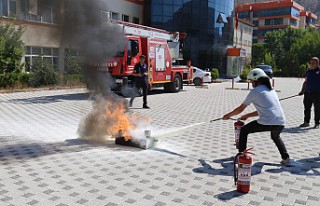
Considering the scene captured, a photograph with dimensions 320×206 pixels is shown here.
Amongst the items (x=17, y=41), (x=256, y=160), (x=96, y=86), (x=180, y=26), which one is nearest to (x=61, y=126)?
(x=96, y=86)

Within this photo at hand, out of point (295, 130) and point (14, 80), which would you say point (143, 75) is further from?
point (14, 80)

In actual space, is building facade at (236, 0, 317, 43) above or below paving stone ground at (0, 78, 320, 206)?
above

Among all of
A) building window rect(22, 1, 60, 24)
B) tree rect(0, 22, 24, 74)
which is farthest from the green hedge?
building window rect(22, 1, 60, 24)

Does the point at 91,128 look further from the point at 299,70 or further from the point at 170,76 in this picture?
the point at 299,70

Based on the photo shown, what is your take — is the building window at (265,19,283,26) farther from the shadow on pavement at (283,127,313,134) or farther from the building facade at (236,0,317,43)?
the shadow on pavement at (283,127,313,134)

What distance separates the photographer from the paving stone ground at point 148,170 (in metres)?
3.91

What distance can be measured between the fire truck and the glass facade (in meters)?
16.5

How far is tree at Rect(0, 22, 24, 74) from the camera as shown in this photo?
16.6m

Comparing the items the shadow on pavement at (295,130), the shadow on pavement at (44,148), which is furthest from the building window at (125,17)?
the shadow on pavement at (44,148)

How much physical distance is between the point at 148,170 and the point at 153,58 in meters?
10.9

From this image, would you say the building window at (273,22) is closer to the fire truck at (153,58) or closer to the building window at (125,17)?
the building window at (125,17)

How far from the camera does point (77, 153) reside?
5660mm

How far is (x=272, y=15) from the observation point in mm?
93688

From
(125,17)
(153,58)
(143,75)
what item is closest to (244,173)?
(143,75)
